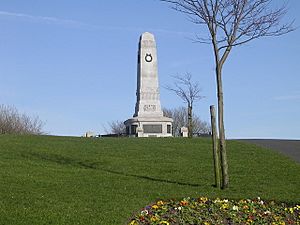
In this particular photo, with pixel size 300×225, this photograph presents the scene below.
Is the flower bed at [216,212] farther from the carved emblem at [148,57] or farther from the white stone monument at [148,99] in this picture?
the carved emblem at [148,57]

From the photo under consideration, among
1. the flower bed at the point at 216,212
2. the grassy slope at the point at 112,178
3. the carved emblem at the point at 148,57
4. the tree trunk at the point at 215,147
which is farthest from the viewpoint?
the carved emblem at the point at 148,57

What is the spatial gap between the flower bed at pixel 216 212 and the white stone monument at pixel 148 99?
28.8m

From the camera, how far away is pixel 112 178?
14.8m

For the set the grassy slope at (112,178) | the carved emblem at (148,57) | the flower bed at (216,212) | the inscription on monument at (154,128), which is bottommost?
the flower bed at (216,212)

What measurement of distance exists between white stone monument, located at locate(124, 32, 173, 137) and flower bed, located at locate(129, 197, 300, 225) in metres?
28.8

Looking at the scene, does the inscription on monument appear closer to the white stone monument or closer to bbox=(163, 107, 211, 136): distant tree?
the white stone monument

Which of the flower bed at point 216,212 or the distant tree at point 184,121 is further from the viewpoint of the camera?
the distant tree at point 184,121

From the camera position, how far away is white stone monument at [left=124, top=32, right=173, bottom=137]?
1577 inches

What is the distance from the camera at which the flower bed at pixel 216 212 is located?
928 cm

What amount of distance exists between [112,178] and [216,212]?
530cm

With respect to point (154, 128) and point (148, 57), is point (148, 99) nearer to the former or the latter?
point (154, 128)

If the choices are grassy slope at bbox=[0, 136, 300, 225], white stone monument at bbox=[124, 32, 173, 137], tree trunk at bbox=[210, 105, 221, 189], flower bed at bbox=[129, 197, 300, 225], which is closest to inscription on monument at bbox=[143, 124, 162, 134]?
white stone monument at bbox=[124, 32, 173, 137]

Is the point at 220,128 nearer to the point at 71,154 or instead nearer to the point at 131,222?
the point at 131,222

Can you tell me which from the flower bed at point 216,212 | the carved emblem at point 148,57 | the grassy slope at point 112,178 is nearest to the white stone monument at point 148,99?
the carved emblem at point 148,57
